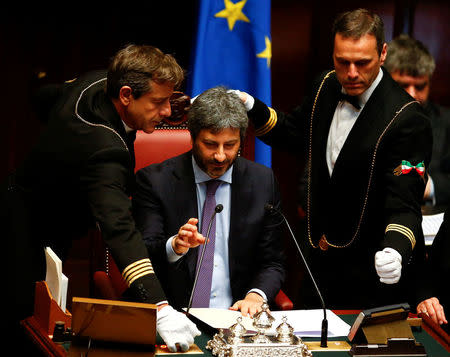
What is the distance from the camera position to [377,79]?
330 cm

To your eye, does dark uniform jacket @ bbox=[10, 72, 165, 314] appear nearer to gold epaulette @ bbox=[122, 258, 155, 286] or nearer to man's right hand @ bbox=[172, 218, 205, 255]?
gold epaulette @ bbox=[122, 258, 155, 286]

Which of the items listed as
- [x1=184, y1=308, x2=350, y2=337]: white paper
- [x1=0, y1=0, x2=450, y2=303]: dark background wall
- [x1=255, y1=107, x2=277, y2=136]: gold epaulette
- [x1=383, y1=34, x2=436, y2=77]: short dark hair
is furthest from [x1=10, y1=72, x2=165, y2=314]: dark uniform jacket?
[x1=383, y1=34, x2=436, y2=77]: short dark hair

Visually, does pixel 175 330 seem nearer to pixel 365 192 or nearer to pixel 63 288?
pixel 63 288

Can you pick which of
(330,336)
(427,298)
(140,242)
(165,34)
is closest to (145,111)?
(140,242)

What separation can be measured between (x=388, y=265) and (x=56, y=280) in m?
1.19

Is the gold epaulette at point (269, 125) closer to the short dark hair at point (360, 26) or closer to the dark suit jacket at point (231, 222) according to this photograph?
the dark suit jacket at point (231, 222)

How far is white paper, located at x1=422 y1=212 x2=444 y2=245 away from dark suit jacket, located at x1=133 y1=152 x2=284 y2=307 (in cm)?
86

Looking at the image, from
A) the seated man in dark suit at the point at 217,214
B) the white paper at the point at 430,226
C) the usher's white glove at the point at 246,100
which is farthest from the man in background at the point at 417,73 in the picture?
the seated man in dark suit at the point at 217,214

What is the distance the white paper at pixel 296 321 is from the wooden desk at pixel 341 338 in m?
0.05

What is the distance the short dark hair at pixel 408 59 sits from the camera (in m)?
4.30

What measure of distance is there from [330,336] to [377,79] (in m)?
1.19

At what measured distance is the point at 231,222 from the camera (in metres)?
3.28

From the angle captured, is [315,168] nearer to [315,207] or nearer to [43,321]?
[315,207]

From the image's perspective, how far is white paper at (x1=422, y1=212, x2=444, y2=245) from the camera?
377 cm
